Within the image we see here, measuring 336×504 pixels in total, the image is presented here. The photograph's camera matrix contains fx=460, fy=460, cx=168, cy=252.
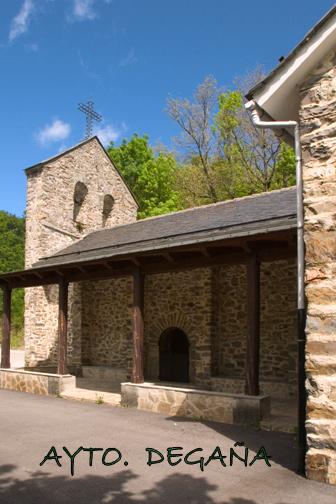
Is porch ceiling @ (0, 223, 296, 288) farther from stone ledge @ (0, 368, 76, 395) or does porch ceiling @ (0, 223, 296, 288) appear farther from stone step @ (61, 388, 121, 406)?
stone step @ (61, 388, 121, 406)

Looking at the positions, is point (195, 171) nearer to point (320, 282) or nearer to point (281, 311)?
point (281, 311)

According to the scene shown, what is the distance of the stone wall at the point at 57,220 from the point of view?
14.9 meters

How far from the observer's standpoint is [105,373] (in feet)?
43.0

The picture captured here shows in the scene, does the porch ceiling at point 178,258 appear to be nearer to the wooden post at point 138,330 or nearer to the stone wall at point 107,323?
the wooden post at point 138,330

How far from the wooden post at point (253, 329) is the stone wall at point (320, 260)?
2.42 m

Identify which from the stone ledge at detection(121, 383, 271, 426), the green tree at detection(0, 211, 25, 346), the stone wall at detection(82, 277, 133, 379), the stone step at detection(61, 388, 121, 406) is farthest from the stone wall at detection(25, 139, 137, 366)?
the green tree at detection(0, 211, 25, 346)

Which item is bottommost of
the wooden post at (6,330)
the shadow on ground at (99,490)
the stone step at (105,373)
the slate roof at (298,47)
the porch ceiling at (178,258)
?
the stone step at (105,373)

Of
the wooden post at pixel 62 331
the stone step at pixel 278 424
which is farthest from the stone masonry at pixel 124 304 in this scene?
the stone step at pixel 278 424

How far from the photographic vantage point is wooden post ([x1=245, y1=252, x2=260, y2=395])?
7102mm

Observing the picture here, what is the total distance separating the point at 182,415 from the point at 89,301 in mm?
7154

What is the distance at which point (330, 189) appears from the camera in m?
4.89

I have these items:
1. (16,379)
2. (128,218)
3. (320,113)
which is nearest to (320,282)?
(320,113)

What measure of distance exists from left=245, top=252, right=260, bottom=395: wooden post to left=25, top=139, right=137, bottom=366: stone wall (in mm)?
7828

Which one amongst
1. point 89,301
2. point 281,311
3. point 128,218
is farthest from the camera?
point 128,218
